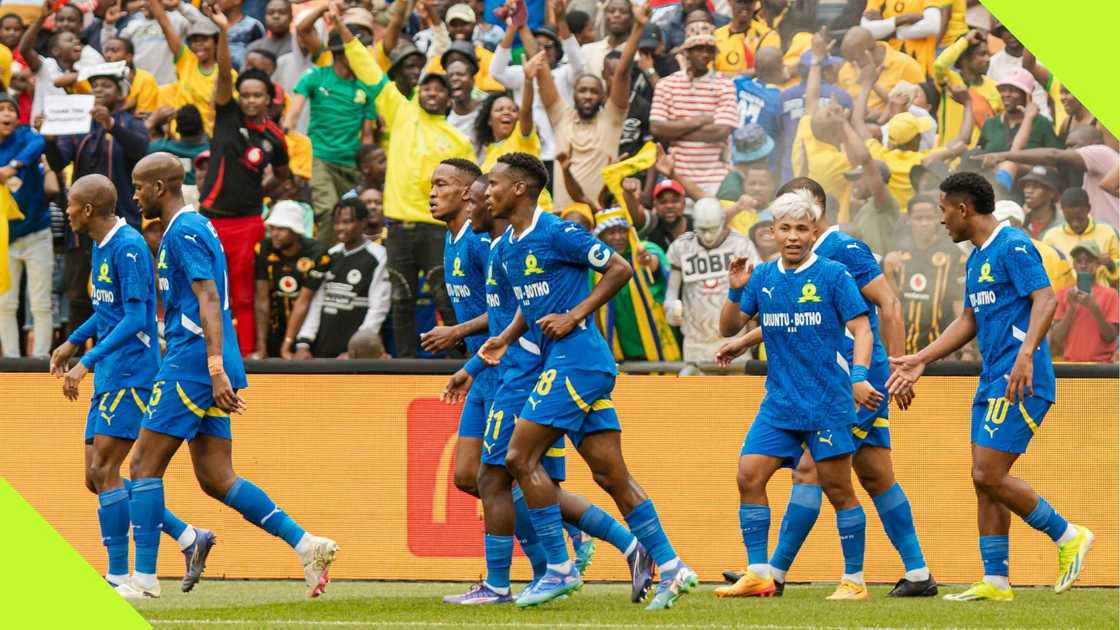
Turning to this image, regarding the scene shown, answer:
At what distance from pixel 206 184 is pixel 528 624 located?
7522 millimetres

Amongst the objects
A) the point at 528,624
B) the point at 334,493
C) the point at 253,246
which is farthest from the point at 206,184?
the point at 528,624

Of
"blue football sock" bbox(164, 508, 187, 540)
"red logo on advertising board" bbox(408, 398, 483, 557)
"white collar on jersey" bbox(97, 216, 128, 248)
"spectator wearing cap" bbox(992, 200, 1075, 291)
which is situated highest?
"white collar on jersey" bbox(97, 216, 128, 248)

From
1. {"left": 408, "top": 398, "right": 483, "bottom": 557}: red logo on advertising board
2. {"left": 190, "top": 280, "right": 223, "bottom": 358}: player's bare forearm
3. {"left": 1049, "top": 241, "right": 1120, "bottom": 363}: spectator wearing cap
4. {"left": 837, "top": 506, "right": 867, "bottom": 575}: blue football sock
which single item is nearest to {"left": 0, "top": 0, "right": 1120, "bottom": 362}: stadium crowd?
{"left": 1049, "top": 241, "right": 1120, "bottom": 363}: spectator wearing cap

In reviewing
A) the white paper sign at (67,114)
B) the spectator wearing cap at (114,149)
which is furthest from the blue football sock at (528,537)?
the white paper sign at (67,114)

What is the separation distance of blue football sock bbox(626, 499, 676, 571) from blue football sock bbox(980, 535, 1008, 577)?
6.88 feet

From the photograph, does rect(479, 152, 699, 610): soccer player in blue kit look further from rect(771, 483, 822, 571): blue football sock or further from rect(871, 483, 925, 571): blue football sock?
rect(871, 483, 925, 571): blue football sock

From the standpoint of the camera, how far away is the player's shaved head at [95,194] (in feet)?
33.3

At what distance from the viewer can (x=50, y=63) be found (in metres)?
16.6

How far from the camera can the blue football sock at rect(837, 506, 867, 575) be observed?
10.2m

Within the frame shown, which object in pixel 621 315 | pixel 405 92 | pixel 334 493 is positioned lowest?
pixel 334 493

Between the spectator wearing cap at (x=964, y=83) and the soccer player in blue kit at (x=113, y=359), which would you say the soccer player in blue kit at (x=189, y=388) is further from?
the spectator wearing cap at (x=964, y=83)

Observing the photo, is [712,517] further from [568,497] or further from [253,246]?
[253,246]

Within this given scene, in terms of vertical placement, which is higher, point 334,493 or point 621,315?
point 621,315

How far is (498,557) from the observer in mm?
9555
